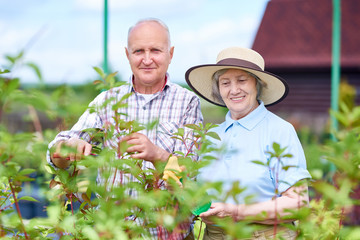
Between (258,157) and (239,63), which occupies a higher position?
(239,63)

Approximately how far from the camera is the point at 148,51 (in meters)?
2.27

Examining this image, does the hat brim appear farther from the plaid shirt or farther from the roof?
the roof

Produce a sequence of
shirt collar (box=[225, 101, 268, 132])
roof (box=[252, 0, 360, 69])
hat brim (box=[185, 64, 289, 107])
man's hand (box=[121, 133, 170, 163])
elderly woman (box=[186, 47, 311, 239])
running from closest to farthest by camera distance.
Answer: man's hand (box=[121, 133, 170, 163]) → elderly woman (box=[186, 47, 311, 239]) → shirt collar (box=[225, 101, 268, 132]) → hat brim (box=[185, 64, 289, 107]) → roof (box=[252, 0, 360, 69])

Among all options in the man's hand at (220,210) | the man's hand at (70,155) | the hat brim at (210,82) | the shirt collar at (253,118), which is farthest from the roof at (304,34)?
the man's hand at (70,155)

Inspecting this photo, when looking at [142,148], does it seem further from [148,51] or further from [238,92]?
[148,51]

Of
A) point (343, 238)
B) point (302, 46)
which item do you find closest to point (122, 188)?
point (343, 238)

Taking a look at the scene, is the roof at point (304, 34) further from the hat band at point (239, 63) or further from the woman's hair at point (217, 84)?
the hat band at point (239, 63)

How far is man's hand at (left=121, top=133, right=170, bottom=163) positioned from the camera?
5.46 feet

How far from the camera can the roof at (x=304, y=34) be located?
12766 millimetres

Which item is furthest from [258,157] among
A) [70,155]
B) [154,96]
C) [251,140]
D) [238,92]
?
[70,155]

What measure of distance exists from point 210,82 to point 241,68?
11.5 inches

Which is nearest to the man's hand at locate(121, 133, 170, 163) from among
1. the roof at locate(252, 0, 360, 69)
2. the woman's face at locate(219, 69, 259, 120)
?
the woman's face at locate(219, 69, 259, 120)

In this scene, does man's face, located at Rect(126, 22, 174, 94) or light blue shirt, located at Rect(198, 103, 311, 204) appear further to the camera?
man's face, located at Rect(126, 22, 174, 94)

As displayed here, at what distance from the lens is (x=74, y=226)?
1522 millimetres
